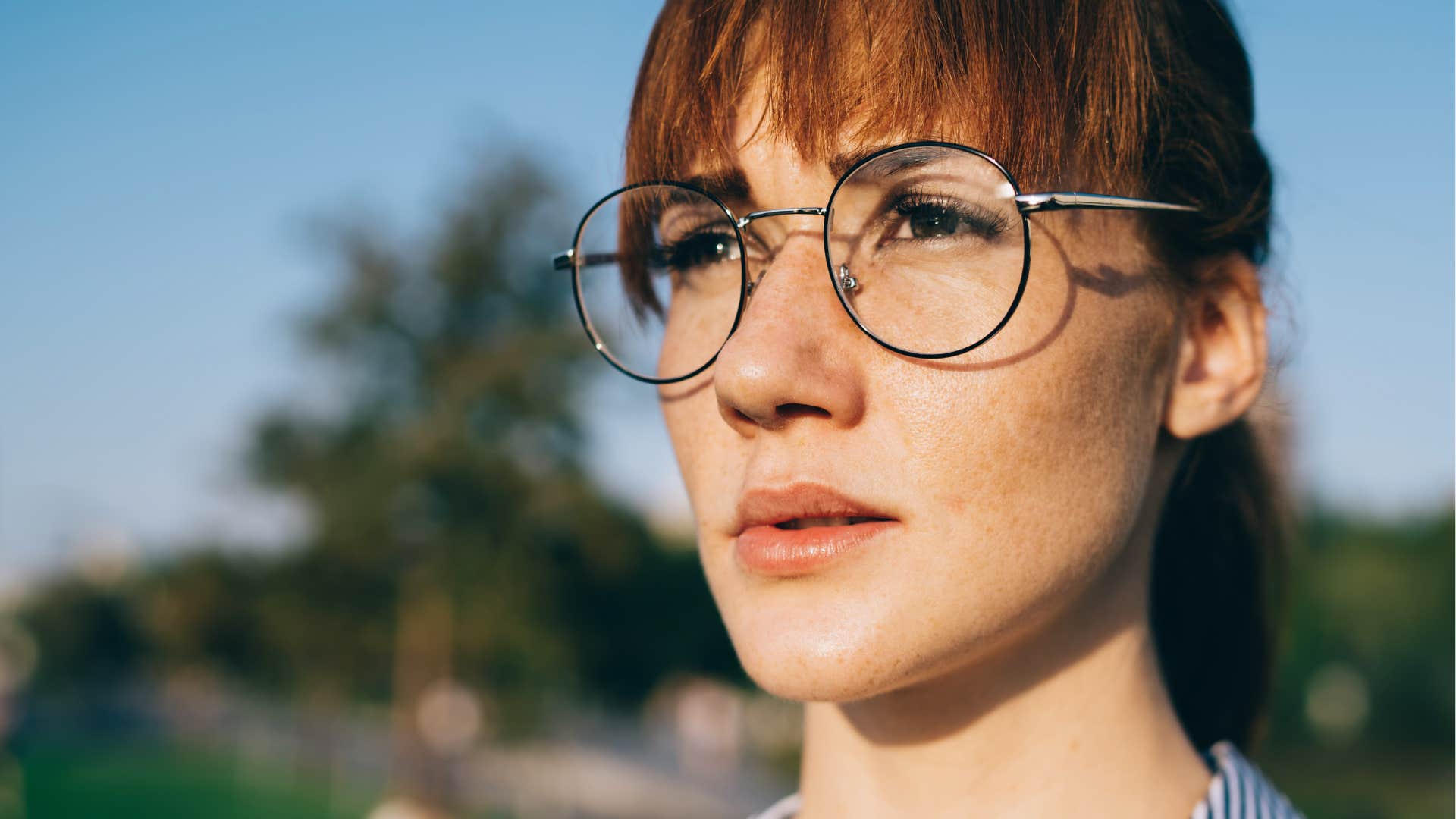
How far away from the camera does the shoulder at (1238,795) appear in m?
1.73

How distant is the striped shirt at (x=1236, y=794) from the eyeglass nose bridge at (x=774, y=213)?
109 cm

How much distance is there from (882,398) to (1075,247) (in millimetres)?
368

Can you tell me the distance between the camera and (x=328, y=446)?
63.7ft

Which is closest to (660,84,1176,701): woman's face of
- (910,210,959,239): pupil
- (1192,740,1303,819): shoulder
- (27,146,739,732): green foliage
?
(910,210,959,239): pupil

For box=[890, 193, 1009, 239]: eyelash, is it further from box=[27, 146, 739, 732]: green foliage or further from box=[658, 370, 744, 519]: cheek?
box=[27, 146, 739, 732]: green foliage

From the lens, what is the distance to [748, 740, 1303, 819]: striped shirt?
1.73m

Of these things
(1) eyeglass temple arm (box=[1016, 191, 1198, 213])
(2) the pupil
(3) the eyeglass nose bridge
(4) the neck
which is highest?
(3) the eyeglass nose bridge

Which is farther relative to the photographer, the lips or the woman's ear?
the woman's ear

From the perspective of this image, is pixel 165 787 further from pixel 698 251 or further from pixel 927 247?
pixel 927 247

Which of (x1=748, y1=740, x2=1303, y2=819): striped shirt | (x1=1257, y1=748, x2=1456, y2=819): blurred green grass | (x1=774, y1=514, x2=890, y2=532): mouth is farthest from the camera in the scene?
(x1=1257, y1=748, x2=1456, y2=819): blurred green grass

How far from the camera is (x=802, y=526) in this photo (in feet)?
5.28

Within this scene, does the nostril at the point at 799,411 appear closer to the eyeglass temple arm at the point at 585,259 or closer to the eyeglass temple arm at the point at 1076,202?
the eyeglass temple arm at the point at 1076,202

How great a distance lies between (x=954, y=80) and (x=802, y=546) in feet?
2.31

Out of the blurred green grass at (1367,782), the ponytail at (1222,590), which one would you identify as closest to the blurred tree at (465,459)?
the ponytail at (1222,590)
